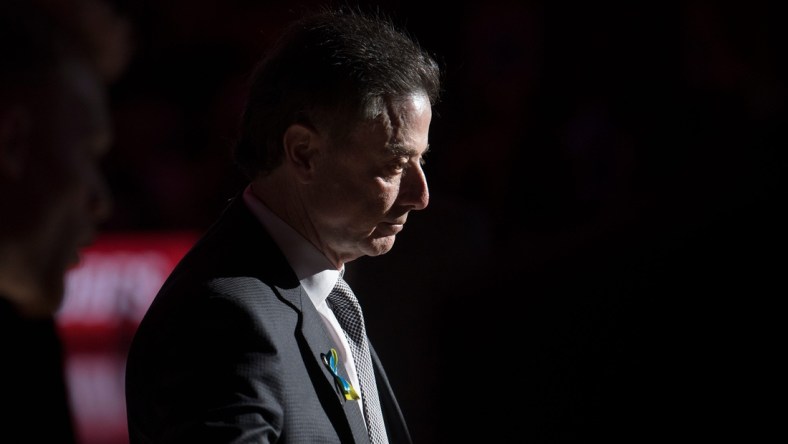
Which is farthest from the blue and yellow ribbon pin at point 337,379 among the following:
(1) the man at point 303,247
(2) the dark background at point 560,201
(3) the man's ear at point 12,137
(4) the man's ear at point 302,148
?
(3) the man's ear at point 12,137

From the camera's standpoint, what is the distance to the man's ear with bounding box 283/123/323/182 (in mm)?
1708

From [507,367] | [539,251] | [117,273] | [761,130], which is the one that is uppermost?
[761,130]

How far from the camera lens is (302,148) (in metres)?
1.73

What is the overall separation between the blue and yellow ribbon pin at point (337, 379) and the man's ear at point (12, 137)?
2.46 feet

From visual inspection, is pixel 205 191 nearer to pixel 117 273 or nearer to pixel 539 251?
pixel 117 273

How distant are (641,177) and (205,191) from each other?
80.2 inches

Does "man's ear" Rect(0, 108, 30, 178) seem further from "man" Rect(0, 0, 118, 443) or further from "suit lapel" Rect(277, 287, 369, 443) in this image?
"suit lapel" Rect(277, 287, 369, 443)

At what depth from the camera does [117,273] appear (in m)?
4.30

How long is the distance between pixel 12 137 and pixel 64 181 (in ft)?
0.68

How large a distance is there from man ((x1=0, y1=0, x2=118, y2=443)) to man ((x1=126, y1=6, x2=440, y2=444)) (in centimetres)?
17

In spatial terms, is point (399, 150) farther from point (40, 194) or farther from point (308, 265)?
point (40, 194)

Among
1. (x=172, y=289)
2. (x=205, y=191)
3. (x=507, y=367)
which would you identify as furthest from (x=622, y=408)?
(x=205, y=191)

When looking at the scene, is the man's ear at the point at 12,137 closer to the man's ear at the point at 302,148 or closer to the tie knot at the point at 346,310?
the man's ear at the point at 302,148

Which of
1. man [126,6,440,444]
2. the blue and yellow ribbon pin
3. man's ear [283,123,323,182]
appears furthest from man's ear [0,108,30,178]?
the blue and yellow ribbon pin
